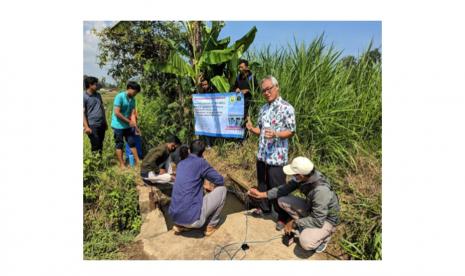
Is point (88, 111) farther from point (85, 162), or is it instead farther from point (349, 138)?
point (349, 138)

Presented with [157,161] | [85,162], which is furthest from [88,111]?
[157,161]

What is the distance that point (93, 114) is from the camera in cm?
376

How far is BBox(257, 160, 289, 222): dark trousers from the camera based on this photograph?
8.86 ft

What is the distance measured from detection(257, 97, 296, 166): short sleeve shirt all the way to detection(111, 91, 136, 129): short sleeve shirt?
86.7 inches

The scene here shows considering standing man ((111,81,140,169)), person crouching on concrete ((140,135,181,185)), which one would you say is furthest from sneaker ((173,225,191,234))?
standing man ((111,81,140,169))

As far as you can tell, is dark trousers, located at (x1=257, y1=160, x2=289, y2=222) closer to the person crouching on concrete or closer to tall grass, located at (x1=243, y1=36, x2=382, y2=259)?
tall grass, located at (x1=243, y1=36, x2=382, y2=259)

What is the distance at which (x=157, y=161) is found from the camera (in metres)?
3.56

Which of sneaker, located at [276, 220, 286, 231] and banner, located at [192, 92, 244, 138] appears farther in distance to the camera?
banner, located at [192, 92, 244, 138]

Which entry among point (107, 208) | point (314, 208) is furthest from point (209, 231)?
point (107, 208)

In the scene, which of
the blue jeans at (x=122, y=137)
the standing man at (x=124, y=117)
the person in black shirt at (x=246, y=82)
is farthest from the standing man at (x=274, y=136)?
the blue jeans at (x=122, y=137)

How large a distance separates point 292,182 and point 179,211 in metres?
1.17

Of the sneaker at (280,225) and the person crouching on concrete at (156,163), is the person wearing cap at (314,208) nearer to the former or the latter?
the sneaker at (280,225)

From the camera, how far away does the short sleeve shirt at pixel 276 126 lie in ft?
8.43

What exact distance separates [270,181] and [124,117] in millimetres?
2448
